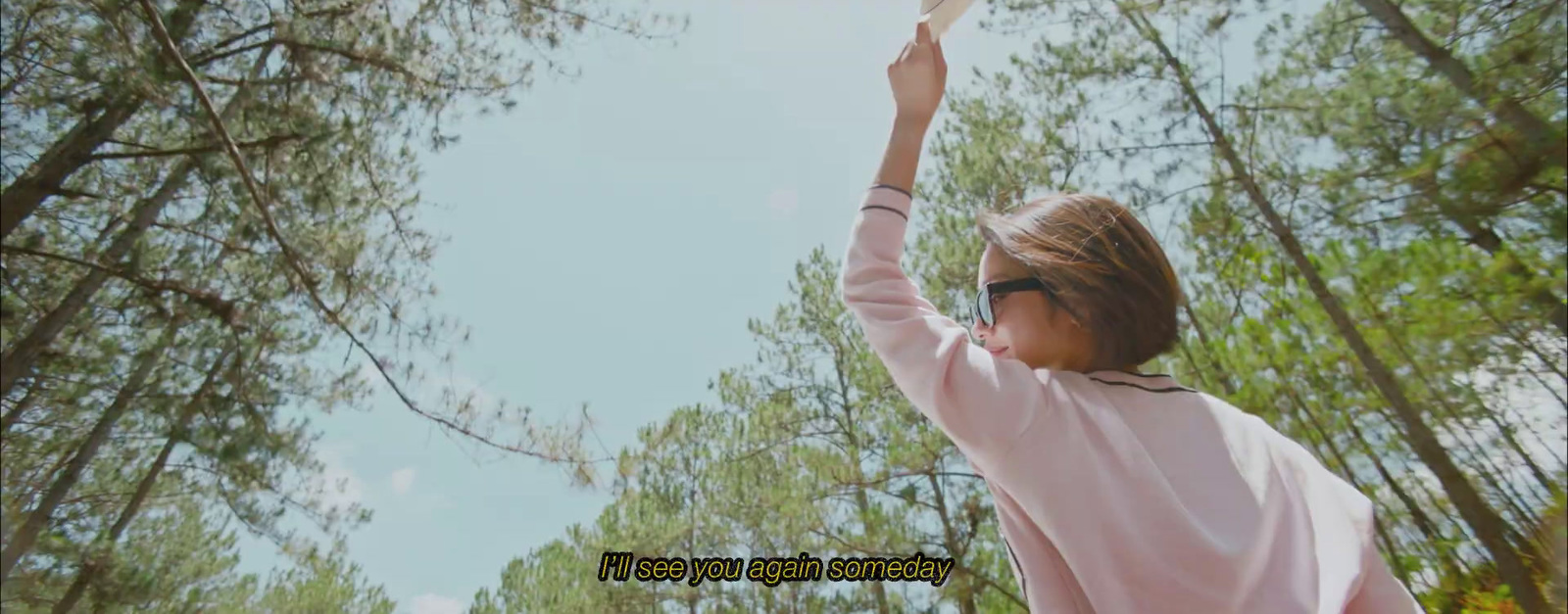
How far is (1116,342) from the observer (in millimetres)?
744

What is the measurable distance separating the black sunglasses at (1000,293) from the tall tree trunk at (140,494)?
140 inches

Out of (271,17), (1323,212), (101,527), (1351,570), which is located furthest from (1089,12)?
(101,527)

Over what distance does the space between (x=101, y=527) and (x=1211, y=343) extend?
7973 millimetres

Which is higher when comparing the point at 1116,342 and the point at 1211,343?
the point at 1211,343

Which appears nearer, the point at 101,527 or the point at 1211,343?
the point at 101,527

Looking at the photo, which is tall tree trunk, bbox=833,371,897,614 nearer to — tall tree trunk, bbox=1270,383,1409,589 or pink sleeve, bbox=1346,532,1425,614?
tall tree trunk, bbox=1270,383,1409,589

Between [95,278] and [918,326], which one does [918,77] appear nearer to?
[918,326]

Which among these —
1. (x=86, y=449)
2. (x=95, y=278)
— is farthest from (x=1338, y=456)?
(x=86, y=449)

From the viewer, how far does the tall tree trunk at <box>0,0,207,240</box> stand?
8.46 ft

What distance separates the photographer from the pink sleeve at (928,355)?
609 mm

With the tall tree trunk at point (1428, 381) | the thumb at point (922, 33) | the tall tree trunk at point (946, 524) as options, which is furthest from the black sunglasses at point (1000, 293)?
the tall tree trunk at point (946, 524)

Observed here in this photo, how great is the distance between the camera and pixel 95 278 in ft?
10.7

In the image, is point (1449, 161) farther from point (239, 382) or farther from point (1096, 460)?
point (239, 382)

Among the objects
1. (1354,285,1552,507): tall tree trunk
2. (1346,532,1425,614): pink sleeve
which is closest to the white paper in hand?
(1346,532,1425,614): pink sleeve
